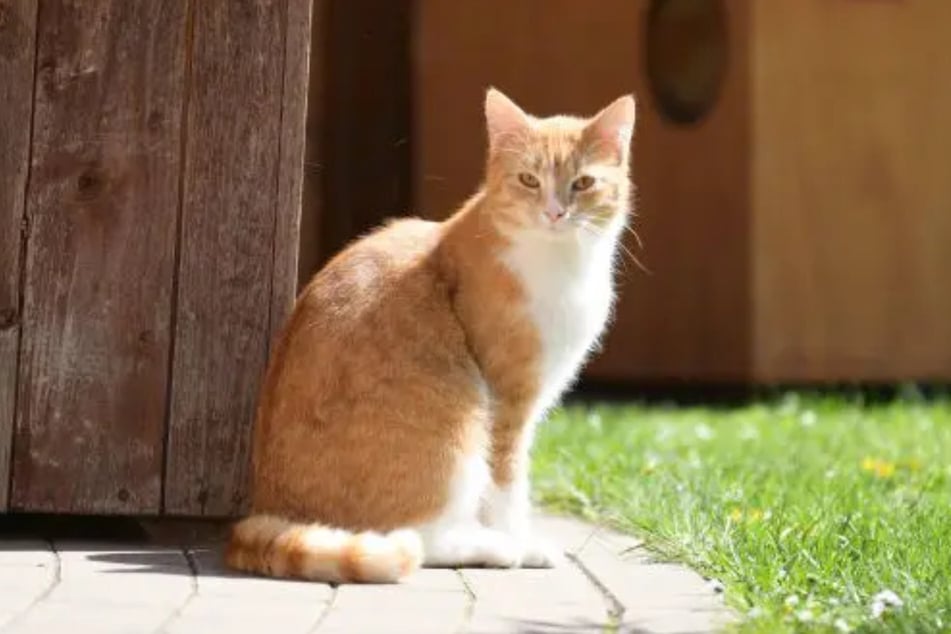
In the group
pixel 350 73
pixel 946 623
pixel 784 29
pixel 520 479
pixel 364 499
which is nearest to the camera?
pixel 946 623

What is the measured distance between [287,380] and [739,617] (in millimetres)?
1280

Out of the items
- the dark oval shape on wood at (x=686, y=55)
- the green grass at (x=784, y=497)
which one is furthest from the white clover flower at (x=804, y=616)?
the dark oval shape on wood at (x=686, y=55)

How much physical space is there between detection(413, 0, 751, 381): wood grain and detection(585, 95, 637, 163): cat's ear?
582 cm

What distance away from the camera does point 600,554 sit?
4703 mm

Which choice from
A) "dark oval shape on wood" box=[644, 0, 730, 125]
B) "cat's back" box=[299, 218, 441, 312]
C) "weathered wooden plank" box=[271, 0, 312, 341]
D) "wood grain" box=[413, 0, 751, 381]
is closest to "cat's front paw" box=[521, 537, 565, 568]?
"cat's back" box=[299, 218, 441, 312]

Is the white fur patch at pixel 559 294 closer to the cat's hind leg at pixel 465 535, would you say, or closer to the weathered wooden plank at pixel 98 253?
the cat's hind leg at pixel 465 535

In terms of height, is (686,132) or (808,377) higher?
(686,132)

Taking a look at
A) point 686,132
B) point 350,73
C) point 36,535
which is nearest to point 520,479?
point 36,535

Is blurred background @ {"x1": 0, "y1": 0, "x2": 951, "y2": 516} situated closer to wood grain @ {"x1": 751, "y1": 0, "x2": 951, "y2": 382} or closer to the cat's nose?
wood grain @ {"x1": 751, "y1": 0, "x2": 951, "y2": 382}

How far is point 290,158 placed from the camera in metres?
4.75

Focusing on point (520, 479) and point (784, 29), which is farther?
point (784, 29)

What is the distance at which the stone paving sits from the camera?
3654 millimetres

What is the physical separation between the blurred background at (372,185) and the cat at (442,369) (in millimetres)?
322

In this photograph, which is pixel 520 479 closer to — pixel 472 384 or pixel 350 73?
pixel 472 384
